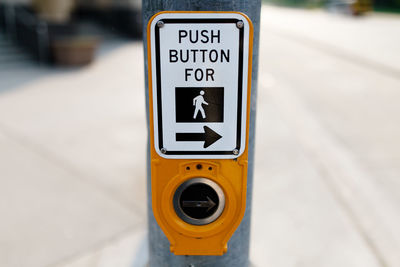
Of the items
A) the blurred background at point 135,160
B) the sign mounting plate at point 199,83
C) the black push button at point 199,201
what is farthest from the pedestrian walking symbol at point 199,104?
the blurred background at point 135,160

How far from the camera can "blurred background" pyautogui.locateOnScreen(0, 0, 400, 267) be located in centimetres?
294

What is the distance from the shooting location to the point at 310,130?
5598 millimetres

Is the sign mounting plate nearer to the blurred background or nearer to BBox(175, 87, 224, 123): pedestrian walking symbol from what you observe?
BBox(175, 87, 224, 123): pedestrian walking symbol

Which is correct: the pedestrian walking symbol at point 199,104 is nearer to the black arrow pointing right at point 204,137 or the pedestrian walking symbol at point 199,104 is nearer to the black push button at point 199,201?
the black arrow pointing right at point 204,137

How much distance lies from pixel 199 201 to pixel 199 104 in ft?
1.13

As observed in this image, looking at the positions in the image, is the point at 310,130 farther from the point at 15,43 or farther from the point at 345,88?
the point at 15,43

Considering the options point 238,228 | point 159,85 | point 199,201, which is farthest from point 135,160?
point 159,85

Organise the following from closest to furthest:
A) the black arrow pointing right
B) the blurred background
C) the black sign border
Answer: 1. the black sign border
2. the black arrow pointing right
3. the blurred background

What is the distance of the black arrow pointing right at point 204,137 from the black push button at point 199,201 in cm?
14

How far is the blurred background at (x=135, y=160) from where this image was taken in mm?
2943

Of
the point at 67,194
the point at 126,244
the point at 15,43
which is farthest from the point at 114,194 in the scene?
the point at 15,43

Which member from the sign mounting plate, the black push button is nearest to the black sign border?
the sign mounting plate

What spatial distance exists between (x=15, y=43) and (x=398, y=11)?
30700 mm

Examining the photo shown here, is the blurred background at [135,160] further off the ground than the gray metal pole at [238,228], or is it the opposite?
the gray metal pole at [238,228]
